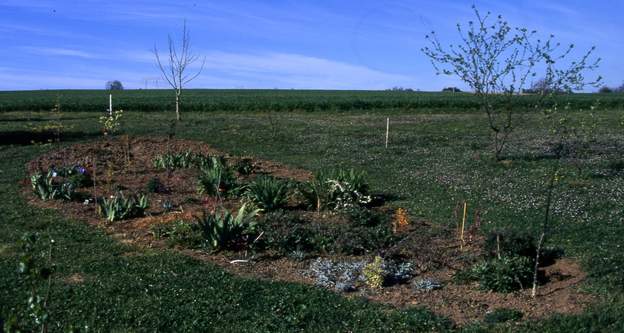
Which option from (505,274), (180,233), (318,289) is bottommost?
(318,289)

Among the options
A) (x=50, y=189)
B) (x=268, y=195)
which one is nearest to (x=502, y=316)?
(x=268, y=195)

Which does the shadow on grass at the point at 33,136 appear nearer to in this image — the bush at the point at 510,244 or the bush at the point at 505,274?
the bush at the point at 510,244

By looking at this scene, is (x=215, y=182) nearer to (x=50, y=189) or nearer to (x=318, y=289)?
(x=50, y=189)

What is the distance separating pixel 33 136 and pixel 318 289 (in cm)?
1773

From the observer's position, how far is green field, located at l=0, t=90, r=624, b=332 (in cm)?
611

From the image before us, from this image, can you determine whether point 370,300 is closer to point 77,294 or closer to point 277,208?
point 77,294

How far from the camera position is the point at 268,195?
35.8 feet

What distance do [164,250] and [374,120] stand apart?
2411 centimetres

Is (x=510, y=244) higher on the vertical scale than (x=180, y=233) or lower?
higher

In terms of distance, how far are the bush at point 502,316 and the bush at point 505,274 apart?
66cm

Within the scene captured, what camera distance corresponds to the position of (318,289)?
710 centimetres

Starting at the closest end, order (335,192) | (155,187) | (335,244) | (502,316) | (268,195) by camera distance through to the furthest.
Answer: (502,316)
(335,244)
(268,195)
(335,192)
(155,187)

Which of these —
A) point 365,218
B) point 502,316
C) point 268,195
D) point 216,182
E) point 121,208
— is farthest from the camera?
point 216,182

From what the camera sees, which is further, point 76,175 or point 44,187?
point 76,175
